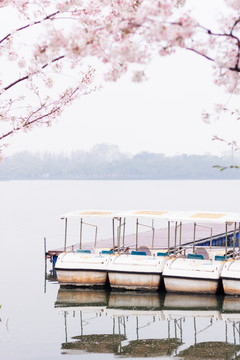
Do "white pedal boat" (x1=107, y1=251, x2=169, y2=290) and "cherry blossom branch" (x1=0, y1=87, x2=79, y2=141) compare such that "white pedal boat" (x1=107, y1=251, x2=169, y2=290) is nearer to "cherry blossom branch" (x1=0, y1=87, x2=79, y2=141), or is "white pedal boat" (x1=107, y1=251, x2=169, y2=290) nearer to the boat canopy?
the boat canopy

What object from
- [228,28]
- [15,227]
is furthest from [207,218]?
[15,227]

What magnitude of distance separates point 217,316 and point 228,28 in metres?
15.8

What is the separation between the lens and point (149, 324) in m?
20.3

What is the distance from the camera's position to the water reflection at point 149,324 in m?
17.4

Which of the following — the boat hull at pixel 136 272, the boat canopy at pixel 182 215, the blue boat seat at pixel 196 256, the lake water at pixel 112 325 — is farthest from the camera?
the boat canopy at pixel 182 215

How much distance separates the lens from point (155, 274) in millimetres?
23141

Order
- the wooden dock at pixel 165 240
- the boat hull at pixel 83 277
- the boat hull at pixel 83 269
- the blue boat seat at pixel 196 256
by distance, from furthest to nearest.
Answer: the wooden dock at pixel 165 240
the boat hull at pixel 83 277
the boat hull at pixel 83 269
the blue boat seat at pixel 196 256

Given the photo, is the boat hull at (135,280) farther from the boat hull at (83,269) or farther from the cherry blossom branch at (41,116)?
the cherry blossom branch at (41,116)

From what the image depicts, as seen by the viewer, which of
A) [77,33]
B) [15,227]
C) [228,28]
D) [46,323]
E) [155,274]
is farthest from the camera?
[15,227]

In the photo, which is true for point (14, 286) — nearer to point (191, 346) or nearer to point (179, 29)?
point (191, 346)

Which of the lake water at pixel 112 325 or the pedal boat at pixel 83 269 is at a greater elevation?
the pedal boat at pixel 83 269

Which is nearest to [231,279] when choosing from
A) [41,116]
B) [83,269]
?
[83,269]

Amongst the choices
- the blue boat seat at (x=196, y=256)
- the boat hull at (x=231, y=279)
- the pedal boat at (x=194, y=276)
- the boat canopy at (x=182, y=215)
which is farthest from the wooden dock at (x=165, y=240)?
the boat hull at (x=231, y=279)

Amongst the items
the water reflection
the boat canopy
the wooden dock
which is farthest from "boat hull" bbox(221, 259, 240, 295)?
the wooden dock
